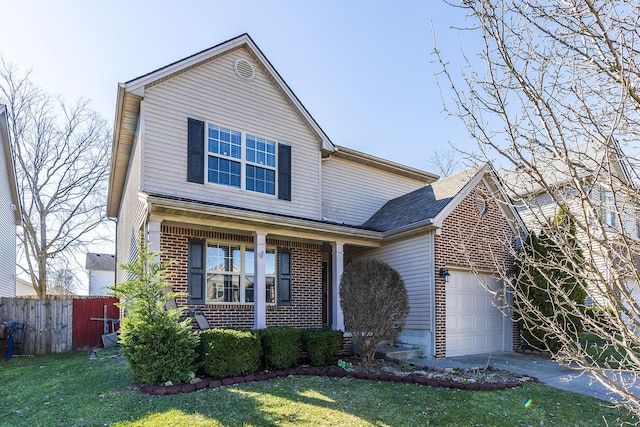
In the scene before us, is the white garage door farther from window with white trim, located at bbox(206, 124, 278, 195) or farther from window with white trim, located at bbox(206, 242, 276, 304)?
window with white trim, located at bbox(206, 124, 278, 195)

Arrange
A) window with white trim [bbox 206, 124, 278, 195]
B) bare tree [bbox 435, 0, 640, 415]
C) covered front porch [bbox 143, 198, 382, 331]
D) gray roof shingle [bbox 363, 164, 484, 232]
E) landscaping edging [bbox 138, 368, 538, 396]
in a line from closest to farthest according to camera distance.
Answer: bare tree [bbox 435, 0, 640, 415], landscaping edging [bbox 138, 368, 538, 396], covered front porch [bbox 143, 198, 382, 331], window with white trim [bbox 206, 124, 278, 195], gray roof shingle [bbox 363, 164, 484, 232]

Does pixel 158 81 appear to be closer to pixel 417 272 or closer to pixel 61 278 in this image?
pixel 417 272

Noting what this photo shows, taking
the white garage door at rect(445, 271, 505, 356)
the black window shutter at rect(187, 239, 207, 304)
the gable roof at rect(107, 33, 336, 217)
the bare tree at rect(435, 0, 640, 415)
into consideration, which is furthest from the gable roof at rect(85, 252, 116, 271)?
the bare tree at rect(435, 0, 640, 415)

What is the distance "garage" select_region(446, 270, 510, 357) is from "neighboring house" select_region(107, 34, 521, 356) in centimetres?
4

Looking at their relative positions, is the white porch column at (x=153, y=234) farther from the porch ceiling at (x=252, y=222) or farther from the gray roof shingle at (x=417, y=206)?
the gray roof shingle at (x=417, y=206)

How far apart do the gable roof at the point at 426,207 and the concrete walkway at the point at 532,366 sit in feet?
10.0

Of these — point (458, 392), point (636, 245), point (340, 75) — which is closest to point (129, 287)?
point (340, 75)

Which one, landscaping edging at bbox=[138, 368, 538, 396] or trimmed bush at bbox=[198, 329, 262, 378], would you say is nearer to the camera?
landscaping edging at bbox=[138, 368, 538, 396]

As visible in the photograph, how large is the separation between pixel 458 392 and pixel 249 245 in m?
5.65

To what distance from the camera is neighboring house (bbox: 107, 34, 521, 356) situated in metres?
9.19

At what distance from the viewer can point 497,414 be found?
5.63m

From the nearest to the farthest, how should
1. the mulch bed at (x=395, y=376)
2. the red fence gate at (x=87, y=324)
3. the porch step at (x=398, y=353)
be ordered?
the mulch bed at (x=395, y=376) → the porch step at (x=398, y=353) → the red fence gate at (x=87, y=324)

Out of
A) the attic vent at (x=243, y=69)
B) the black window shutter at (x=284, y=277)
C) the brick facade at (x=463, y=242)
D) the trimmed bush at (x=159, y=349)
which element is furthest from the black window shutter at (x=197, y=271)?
the brick facade at (x=463, y=242)

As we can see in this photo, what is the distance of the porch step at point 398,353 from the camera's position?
929 centimetres
